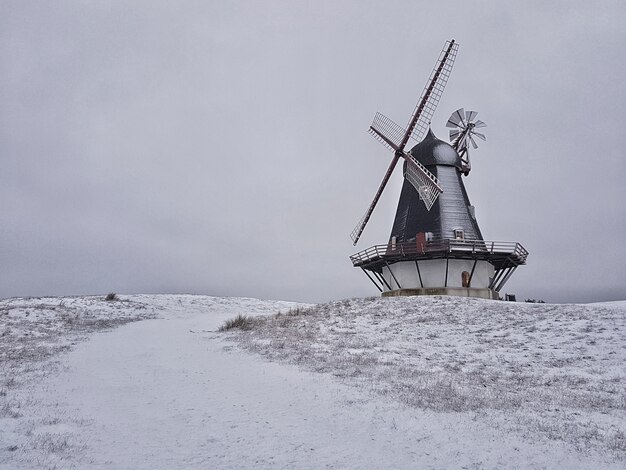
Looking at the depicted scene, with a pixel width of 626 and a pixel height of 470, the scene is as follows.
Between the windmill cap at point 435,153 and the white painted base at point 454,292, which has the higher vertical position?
the windmill cap at point 435,153

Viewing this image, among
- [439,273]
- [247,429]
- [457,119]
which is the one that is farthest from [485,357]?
[457,119]

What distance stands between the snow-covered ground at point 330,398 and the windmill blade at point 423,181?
13.7m

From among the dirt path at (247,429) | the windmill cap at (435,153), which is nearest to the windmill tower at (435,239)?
the windmill cap at (435,153)

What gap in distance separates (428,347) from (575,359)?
4.54 metres

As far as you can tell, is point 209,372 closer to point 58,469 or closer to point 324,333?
point 58,469

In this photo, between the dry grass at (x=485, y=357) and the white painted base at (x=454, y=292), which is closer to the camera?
the dry grass at (x=485, y=357)

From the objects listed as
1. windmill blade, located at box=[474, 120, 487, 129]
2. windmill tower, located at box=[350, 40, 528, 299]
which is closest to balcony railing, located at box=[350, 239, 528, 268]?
windmill tower, located at box=[350, 40, 528, 299]

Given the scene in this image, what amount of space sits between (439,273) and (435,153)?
36.2 ft

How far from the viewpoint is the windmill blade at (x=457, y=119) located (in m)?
37.2

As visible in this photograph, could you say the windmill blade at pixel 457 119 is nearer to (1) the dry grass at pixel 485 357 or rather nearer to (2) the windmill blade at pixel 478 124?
(2) the windmill blade at pixel 478 124

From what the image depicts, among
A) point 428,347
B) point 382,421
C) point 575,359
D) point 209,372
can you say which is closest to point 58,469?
point 382,421

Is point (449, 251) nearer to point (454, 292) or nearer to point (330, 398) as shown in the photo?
point (454, 292)

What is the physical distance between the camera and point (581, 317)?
16109 millimetres

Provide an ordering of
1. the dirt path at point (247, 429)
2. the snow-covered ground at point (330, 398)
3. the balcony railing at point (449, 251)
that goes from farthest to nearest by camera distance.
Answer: the balcony railing at point (449, 251), the snow-covered ground at point (330, 398), the dirt path at point (247, 429)
